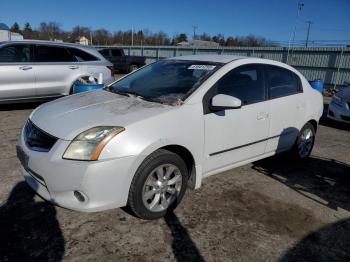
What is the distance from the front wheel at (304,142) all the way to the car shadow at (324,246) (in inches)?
71.4

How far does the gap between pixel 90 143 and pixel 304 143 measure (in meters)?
3.60

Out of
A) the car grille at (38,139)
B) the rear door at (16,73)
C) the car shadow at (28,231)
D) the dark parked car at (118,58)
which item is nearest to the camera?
the car shadow at (28,231)

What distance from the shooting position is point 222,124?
346 centimetres

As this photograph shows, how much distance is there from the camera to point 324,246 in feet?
9.43

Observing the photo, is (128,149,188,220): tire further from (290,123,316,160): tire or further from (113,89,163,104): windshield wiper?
(290,123,316,160): tire

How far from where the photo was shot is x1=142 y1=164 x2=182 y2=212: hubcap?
2976 mm

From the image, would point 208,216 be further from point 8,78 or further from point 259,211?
point 8,78

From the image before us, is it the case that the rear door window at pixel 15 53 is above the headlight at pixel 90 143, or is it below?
above

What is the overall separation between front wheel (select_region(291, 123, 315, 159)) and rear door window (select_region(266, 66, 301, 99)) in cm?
66

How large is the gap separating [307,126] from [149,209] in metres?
3.10

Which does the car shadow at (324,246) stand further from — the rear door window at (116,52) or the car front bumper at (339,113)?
the rear door window at (116,52)

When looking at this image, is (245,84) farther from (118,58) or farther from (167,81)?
(118,58)

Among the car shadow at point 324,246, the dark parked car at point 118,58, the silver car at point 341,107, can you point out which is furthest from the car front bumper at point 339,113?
the dark parked car at point 118,58

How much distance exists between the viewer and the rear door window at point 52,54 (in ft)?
23.6
